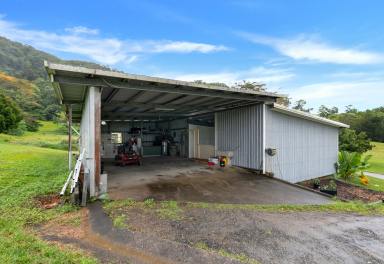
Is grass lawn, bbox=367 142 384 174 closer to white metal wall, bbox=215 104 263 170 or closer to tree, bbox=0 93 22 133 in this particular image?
white metal wall, bbox=215 104 263 170

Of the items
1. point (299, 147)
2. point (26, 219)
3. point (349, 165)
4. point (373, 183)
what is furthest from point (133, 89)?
point (373, 183)

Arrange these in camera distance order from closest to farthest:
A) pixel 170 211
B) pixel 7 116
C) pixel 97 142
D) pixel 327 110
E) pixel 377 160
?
pixel 170 211 < pixel 97 142 < pixel 377 160 < pixel 7 116 < pixel 327 110

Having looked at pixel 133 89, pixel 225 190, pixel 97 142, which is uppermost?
pixel 133 89

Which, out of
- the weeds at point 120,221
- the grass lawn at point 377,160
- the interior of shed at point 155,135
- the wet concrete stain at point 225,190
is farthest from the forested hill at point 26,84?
the grass lawn at point 377,160

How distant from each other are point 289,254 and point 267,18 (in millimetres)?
13044

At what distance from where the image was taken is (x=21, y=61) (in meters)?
71.2

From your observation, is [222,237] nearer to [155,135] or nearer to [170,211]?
[170,211]

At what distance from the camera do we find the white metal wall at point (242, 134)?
1019 centimetres

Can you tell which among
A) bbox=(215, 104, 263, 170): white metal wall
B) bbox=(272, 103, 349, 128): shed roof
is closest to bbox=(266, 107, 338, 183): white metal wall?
bbox=(272, 103, 349, 128): shed roof

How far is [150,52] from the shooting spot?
1010 inches

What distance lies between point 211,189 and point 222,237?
11.6 feet

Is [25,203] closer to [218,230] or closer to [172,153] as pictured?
[218,230]

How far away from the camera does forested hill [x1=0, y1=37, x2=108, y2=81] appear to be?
218 ft

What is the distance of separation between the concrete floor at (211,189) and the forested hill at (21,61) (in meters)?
64.6
